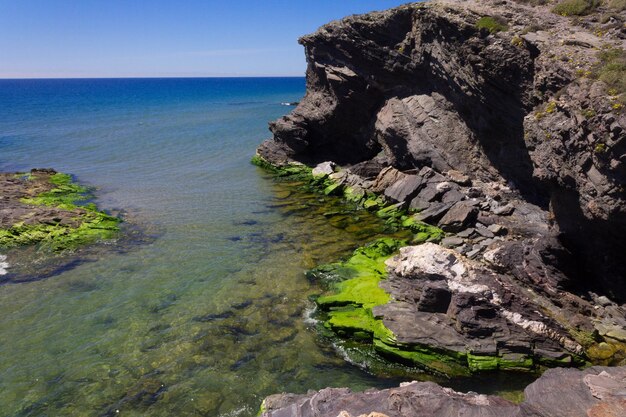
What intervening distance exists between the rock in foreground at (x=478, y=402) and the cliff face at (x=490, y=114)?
25.6ft

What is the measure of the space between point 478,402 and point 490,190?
21223 mm

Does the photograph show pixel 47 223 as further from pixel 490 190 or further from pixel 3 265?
pixel 490 190

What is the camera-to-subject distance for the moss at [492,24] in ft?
85.9

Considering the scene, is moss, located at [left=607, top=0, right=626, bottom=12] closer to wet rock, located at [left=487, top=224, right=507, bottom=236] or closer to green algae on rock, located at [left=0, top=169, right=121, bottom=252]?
wet rock, located at [left=487, top=224, right=507, bottom=236]

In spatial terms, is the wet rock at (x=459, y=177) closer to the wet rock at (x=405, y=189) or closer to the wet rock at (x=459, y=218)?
Result: the wet rock at (x=405, y=189)

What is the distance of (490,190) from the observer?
1175 inches

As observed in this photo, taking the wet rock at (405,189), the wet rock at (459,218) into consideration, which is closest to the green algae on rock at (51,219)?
the wet rock at (405,189)

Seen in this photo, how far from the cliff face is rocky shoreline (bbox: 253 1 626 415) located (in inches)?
4.0

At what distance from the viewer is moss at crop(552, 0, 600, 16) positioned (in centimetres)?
2438

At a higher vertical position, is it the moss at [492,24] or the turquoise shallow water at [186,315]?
the moss at [492,24]

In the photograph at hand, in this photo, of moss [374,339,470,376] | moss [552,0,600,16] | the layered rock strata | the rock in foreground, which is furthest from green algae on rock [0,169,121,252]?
moss [552,0,600,16]

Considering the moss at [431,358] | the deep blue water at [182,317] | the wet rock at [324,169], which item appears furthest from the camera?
the wet rock at [324,169]

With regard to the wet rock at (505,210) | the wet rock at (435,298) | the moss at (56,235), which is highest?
the wet rock at (505,210)

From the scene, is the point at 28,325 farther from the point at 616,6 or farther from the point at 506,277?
the point at 616,6
